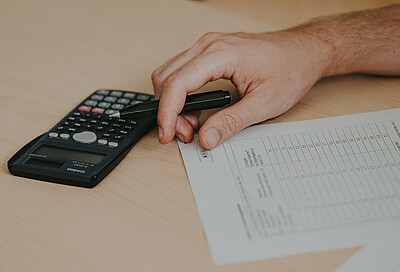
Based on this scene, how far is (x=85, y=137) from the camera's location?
64cm

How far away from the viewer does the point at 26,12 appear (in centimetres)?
103

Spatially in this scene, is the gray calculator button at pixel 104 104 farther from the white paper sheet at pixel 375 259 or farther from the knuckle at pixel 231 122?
the white paper sheet at pixel 375 259

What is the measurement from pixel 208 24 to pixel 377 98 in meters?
0.41

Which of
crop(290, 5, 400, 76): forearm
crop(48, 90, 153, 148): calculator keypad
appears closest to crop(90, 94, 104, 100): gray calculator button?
crop(48, 90, 153, 148): calculator keypad

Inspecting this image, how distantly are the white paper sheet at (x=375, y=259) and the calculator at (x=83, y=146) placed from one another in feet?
1.05

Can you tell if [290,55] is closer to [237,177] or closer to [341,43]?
[341,43]

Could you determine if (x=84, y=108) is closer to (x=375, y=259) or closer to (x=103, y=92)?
(x=103, y=92)

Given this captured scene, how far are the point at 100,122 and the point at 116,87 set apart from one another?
15 cm

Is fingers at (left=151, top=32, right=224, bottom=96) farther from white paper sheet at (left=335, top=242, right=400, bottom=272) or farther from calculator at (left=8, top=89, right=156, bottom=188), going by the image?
white paper sheet at (left=335, top=242, right=400, bottom=272)

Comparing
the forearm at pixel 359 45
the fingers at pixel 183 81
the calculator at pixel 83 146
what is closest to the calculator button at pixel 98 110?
the calculator at pixel 83 146

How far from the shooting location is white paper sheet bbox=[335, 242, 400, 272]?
0.47m

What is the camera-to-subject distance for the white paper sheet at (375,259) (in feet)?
1.55

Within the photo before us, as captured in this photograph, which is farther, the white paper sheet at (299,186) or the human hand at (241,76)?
the human hand at (241,76)

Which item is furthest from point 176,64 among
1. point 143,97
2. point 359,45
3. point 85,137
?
point 359,45
